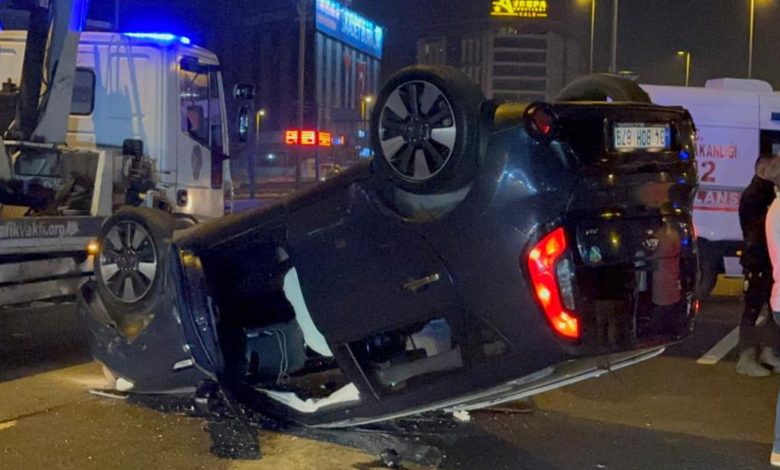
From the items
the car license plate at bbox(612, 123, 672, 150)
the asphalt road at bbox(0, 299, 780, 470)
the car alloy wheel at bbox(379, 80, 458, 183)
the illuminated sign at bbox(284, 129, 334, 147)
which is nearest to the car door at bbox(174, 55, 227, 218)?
the asphalt road at bbox(0, 299, 780, 470)

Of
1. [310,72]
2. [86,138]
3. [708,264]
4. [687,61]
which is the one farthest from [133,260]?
[310,72]

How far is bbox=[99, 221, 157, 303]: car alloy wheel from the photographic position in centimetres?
568

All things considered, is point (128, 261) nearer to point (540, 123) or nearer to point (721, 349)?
point (540, 123)

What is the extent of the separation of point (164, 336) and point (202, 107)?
5.66 meters

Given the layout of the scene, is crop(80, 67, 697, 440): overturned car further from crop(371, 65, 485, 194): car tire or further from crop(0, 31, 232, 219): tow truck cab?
crop(0, 31, 232, 219): tow truck cab

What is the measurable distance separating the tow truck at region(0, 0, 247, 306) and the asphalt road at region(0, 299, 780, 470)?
1015 mm

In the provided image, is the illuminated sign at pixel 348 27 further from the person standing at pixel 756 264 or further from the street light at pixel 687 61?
the person standing at pixel 756 264

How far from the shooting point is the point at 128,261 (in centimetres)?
577

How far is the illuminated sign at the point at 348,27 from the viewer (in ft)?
199

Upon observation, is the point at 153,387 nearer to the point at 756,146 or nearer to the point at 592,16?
the point at 756,146

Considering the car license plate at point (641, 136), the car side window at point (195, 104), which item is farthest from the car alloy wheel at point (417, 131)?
the car side window at point (195, 104)

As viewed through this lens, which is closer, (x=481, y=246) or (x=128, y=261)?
(x=481, y=246)

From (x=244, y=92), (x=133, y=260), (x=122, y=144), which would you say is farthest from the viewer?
(x=244, y=92)

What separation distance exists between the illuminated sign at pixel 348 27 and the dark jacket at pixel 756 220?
52.6m
